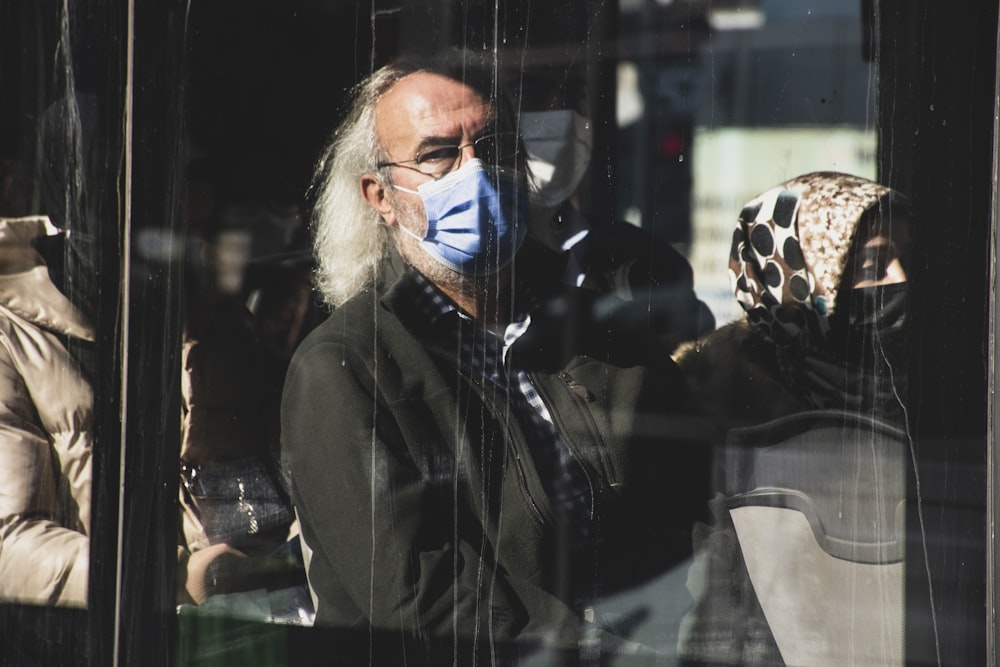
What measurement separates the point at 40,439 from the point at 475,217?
55.1 inches

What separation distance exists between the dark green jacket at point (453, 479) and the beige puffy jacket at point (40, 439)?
67 cm

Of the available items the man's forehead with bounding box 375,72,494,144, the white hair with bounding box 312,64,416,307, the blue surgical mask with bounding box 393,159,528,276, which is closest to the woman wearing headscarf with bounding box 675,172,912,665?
the blue surgical mask with bounding box 393,159,528,276

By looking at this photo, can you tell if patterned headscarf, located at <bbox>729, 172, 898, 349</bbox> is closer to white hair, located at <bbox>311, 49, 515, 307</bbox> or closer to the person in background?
the person in background

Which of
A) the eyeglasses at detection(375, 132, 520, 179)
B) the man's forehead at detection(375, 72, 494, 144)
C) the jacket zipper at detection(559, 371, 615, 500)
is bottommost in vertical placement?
the jacket zipper at detection(559, 371, 615, 500)

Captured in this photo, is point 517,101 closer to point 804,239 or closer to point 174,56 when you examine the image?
point 804,239

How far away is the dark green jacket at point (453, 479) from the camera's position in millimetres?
2398

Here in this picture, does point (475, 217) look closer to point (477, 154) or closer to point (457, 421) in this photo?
point (477, 154)

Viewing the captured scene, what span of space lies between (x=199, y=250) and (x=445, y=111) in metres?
0.77

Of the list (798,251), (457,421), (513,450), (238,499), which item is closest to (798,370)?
(798,251)

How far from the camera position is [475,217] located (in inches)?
96.0

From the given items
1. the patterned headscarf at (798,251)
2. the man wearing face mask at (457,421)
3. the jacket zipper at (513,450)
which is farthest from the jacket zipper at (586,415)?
the patterned headscarf at (798,251)

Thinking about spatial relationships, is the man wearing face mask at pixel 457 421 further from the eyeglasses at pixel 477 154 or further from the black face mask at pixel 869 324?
the black face mask at pixel 869 324

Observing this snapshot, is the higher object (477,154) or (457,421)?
(477,154)

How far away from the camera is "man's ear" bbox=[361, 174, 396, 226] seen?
8.18 ft
